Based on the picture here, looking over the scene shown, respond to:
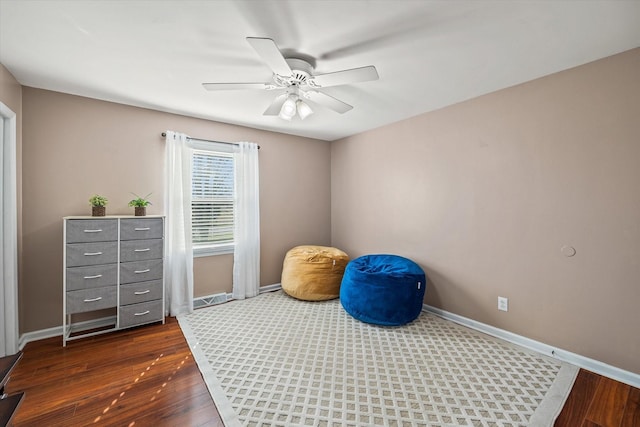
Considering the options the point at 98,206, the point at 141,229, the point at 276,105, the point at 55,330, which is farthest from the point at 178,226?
the point at 276,105

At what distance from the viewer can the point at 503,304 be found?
2.57 meters

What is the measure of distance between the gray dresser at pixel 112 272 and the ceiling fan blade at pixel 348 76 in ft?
7.11

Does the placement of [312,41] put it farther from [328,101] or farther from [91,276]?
[91,276]

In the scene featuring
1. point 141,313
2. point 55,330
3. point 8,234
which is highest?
point 8,234

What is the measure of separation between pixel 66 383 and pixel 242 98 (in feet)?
9.00

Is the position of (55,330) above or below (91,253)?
below

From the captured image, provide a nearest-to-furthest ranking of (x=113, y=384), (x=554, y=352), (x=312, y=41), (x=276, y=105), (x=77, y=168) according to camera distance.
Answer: (x=312, y=41)
(x=113, y=384)
(x=554, y=352)
(x=276, y=105)
(x=77, y=168)

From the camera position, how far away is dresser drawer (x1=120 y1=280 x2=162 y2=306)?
2.64 meters

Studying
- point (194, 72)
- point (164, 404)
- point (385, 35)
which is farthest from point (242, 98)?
point (164, 404)

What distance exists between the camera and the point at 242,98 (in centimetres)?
273

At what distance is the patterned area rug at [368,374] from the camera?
1643mm

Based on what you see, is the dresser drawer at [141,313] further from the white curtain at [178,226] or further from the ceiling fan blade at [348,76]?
the ceiling fan blade at [348,76]

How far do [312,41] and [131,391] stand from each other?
2.71m

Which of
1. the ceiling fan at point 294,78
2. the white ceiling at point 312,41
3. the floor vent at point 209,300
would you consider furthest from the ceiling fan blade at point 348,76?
the floor vent at point 209,300
